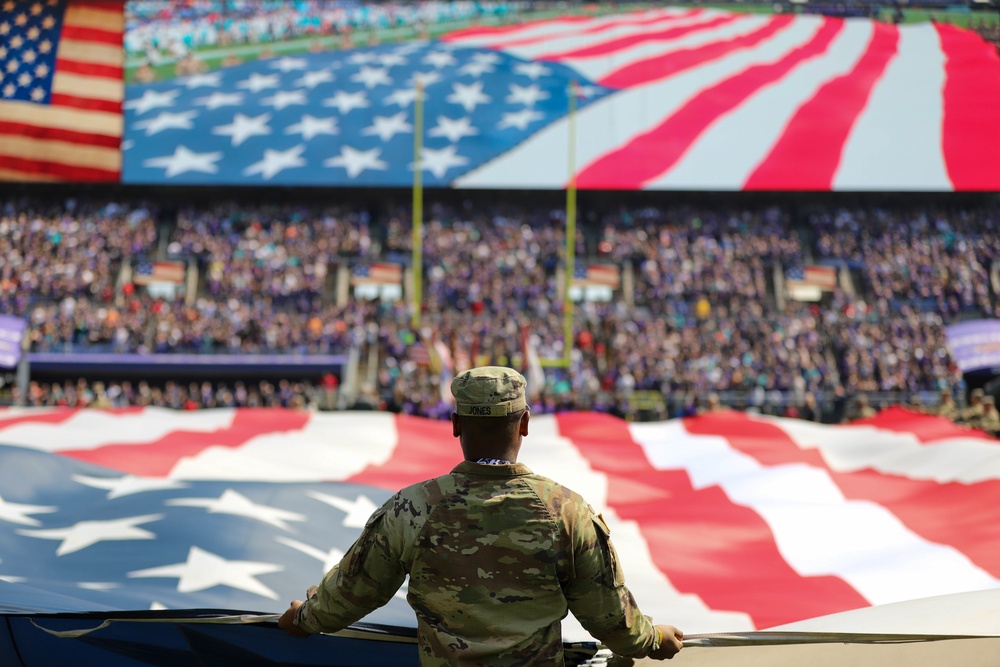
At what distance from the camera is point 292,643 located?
3.13 meters

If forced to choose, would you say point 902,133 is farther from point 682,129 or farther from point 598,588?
point 598,588

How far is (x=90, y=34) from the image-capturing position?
17.4 m

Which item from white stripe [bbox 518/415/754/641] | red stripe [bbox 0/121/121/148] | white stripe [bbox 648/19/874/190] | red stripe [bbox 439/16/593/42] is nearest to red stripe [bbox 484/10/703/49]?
red stripe [bbox 439/16/593/42]

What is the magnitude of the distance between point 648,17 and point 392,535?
32525 millimetres

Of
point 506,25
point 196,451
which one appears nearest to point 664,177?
A: point 506,25

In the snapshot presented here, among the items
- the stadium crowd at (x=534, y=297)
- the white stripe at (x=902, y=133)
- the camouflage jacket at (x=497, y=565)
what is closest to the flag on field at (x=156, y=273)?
the stadium crowd at (x=534, y=297)

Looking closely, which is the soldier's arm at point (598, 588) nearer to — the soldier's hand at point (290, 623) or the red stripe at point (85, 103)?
the soldier's hand at point (290, 623)

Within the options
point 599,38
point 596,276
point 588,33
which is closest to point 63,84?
point 596,276

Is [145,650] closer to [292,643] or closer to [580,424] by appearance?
[292,643]

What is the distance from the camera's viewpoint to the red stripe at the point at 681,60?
31.7m

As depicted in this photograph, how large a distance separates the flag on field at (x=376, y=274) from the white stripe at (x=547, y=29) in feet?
27.6

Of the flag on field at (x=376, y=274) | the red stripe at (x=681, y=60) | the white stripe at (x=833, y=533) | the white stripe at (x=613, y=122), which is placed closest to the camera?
the white stripe at (x=833, y=533)

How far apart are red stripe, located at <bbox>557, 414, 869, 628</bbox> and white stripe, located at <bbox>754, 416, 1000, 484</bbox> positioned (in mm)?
1322

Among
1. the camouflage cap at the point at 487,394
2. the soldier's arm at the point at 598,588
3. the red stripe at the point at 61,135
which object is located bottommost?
the soldier's arm at the point at 598,588
